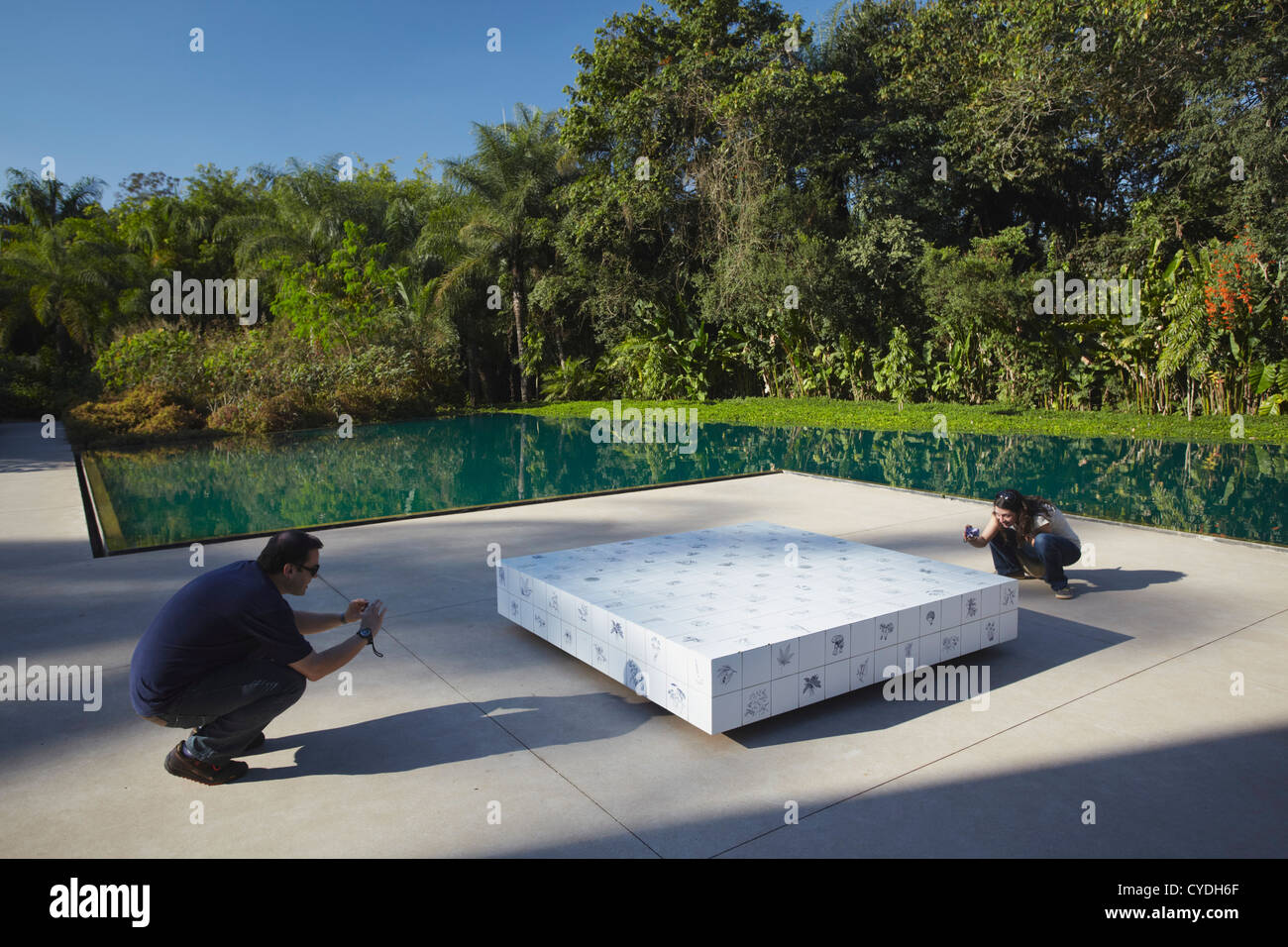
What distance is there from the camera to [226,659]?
3.09m

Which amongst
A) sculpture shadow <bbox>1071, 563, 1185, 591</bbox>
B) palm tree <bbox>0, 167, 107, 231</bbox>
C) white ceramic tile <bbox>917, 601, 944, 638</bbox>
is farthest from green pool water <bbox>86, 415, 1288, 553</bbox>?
palm tree <bbox>0, 167, 107, 231</bbox>

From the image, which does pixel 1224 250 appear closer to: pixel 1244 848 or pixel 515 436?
pixel 515 436

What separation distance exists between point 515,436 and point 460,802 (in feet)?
50.9

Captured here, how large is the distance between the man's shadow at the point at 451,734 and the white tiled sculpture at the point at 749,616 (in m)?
0.20

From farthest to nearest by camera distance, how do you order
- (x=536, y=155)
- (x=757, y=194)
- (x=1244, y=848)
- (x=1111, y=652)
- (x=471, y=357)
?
(x=471, y=357)
(x=536, y=155)
(x=757, y=194)
(x=1111, y=652)
(x=1244, y=848)

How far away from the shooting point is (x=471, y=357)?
2688 cm

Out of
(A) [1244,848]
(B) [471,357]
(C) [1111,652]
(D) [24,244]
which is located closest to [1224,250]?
(C) [1111,652]

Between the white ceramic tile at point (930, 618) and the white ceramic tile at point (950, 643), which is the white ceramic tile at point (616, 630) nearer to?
the white ceramic tile at point (930, 618)

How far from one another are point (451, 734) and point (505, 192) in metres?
23.8

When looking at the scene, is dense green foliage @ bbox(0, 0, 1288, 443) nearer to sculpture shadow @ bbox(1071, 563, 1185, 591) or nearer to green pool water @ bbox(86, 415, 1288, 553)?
green pool water @ bbox(86, 415, 1288, 553)

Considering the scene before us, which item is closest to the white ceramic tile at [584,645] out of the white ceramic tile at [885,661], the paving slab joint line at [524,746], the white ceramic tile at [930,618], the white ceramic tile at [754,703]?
the paving slab joint line at [524,746]
